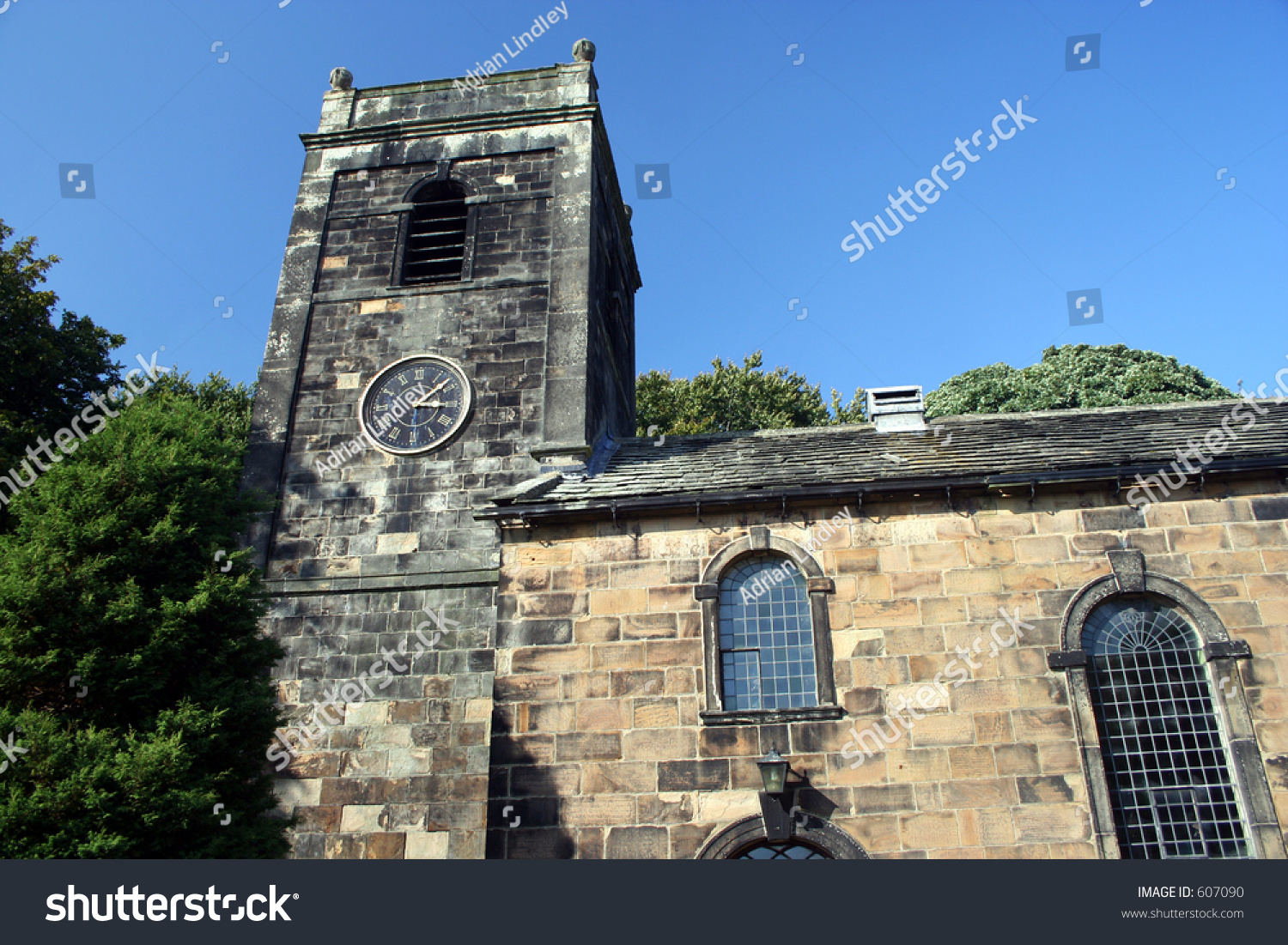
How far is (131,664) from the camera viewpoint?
10.4 meters

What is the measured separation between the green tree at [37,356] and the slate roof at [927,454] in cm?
970

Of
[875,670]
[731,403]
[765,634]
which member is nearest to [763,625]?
[765,634]

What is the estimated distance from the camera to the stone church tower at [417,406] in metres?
13.8

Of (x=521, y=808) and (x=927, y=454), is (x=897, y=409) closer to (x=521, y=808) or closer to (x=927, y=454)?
(x=927, y=454)

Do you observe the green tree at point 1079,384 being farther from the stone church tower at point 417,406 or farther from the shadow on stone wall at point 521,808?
the shadow on stone wall at point 521,808

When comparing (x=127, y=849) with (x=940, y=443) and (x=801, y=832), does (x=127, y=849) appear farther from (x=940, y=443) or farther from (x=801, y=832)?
(x=940, y=443)

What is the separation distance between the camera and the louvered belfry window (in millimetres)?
18141

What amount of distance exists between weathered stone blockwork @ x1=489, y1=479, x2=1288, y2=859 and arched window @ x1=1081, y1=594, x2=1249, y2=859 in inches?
17.8

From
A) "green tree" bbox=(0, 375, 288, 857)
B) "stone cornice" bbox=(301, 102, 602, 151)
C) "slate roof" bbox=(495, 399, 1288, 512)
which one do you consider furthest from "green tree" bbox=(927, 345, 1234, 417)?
"green tree" bbox=(0, 375, 288, 857)

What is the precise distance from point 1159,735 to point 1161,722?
162mm

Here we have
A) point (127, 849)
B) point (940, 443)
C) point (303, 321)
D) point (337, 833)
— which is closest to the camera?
point (127, 849)

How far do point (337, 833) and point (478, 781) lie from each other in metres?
2.12

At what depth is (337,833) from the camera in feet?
43.9

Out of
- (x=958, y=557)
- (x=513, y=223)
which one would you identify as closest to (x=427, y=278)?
(x=513, y=223)
